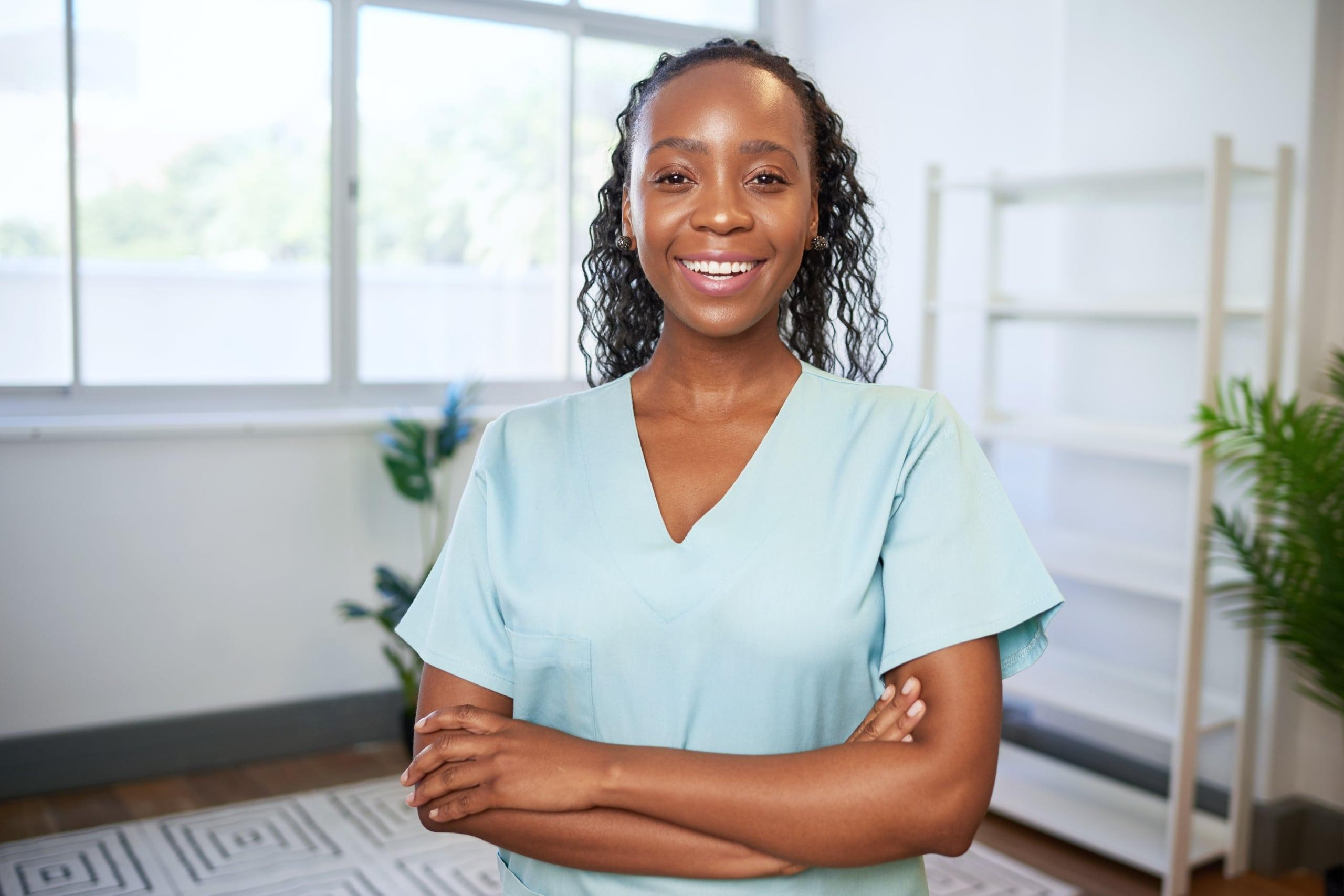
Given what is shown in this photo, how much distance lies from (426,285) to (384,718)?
1.35 m

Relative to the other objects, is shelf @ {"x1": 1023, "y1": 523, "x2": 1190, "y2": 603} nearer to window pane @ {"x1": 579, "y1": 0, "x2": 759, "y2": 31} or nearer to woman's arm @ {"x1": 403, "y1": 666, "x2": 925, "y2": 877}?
woman's arm @ {"x1": 403, "y1": 666, "x2": 925, "y2": 877}

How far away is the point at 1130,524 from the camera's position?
323cm

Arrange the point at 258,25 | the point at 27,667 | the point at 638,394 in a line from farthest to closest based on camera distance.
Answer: the point at 258,25 → the point at 27,667 → the point at 638,394

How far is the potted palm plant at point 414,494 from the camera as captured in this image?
340 cm

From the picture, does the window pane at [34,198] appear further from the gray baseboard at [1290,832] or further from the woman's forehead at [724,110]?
the gray baseboard at [1290,832]

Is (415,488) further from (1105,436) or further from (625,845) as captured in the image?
(625,845)

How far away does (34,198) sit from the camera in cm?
326

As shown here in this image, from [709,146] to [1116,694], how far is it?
90.9 inches

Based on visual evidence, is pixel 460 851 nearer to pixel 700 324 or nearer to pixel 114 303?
pixel 114 303

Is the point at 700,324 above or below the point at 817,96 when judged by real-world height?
below

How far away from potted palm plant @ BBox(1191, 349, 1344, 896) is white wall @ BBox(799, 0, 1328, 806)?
0.79 feet

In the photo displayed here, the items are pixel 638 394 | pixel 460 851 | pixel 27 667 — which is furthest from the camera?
pixel 27 667

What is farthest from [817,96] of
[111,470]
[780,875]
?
[111,470]

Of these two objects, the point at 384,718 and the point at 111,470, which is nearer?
the point at 111,470
